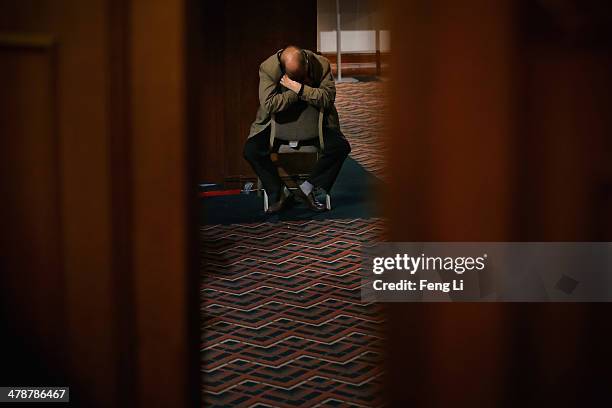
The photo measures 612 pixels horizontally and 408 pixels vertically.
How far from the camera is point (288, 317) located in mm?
4855

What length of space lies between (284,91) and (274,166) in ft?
1.79

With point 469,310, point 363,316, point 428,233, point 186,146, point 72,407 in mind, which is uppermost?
point 186,146

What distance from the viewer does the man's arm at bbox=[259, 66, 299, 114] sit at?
6.71 metres

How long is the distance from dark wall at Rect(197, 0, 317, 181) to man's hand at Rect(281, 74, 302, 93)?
0.93 m

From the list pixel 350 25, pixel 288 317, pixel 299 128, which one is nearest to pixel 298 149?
pixel 299 128

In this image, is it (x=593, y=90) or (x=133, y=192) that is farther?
(x=133, y=192)

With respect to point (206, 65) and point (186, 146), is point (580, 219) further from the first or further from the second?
point (206, 65)

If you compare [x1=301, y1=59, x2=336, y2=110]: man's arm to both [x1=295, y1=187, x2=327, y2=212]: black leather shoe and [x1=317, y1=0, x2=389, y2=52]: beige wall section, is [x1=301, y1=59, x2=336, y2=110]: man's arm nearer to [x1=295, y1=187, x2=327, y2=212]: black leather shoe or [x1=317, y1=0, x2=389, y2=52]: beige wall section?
[x1=295, y1=187, x2=327, y2=212]: black leather shoe

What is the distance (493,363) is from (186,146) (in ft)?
2.76

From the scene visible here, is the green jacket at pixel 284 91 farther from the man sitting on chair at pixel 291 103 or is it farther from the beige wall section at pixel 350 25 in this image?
the beige wall section at pixel 350 25

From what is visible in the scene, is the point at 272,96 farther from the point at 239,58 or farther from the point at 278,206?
the point at 239,58

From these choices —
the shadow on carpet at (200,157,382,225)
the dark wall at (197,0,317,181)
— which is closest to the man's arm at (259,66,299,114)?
the shadow on carpet at (200,157,382,225)

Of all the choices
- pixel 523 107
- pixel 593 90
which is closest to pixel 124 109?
pixel 523 107

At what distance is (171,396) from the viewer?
7.89ft
